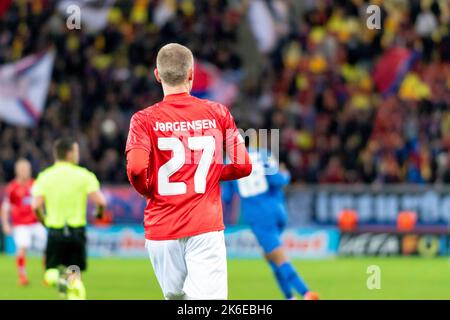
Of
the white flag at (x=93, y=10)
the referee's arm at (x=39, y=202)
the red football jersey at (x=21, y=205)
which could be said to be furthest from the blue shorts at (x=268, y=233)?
the white flag at (x=93, y=10)

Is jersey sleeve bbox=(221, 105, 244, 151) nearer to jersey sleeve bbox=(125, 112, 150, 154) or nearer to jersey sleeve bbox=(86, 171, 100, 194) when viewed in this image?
jersey sleeve bbox=(125, 112, 150, 154)

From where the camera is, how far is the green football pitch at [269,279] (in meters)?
14.4

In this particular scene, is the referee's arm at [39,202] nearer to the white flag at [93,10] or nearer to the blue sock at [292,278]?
the blue sock at [292,278]

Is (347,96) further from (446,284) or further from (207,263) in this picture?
(207,263)

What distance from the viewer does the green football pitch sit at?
47.3ft

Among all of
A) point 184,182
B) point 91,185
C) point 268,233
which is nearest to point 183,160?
point 184,182

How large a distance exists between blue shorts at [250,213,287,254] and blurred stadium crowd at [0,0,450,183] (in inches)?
388

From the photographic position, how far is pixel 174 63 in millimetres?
6816

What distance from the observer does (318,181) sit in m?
23.0

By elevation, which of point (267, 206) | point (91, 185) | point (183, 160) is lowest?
point (267, 206)

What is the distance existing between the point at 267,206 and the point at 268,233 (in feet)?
1.12

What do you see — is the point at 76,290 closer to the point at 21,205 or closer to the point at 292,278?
the point at 292,278

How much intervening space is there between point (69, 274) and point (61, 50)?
50.3 feet

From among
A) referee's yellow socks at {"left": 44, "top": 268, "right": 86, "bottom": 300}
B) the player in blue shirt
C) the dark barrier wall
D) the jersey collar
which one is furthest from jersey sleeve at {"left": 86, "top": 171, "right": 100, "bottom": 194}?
the dark barrier wall
